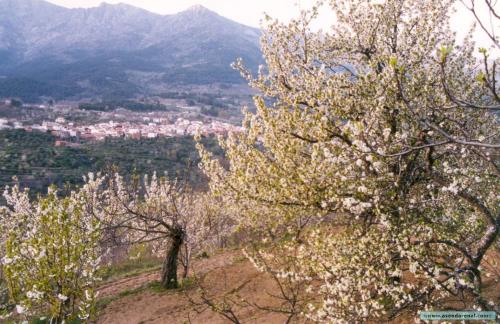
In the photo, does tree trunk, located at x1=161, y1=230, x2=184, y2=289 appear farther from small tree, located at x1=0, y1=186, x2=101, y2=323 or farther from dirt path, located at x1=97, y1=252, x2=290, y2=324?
small tree, located at x1=0, y1=186, x2=101, y2=323

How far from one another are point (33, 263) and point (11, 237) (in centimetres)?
80

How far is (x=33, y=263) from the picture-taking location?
9.45 m

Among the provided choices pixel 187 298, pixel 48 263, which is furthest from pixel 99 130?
pixel 48 263

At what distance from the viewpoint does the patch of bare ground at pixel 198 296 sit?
50.1 ft

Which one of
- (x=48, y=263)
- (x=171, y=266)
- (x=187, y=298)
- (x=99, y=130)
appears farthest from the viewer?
(x=99, y=130)

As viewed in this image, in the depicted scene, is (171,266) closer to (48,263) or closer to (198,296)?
(198,296)

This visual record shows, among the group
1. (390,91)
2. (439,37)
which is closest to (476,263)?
(390,91)

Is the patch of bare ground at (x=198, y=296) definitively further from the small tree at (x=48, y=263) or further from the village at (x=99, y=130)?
the village at (x=99, y=130)

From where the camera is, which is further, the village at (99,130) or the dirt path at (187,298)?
the village at (99,130)

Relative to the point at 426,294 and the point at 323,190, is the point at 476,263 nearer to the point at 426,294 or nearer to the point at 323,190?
the point at 426,294

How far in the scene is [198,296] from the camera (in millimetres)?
18188

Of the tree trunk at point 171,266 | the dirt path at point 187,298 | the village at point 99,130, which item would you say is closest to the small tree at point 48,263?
the dirt path at point 187,298

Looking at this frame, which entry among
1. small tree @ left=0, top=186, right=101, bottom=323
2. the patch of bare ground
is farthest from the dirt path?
small tree @ left=0, top=186, right=101, bottom=323

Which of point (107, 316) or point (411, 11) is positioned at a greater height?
point (411, 11)
